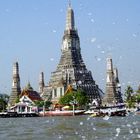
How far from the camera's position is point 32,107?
452 feet

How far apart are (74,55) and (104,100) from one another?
15.8 metres

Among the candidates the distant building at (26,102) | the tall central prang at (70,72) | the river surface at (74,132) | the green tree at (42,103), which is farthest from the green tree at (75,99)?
the river surface at (74,132)

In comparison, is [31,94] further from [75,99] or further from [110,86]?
[75,99]

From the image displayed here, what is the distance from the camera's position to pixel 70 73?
480 feet

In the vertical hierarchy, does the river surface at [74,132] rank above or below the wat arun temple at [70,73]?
below

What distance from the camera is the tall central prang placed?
14438 cm

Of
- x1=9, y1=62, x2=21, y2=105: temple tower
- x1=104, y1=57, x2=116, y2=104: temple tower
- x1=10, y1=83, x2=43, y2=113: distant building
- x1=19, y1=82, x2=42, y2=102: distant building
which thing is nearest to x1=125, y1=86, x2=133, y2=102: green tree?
x1=104, y1=57, x2=116, y2=104: temple tower

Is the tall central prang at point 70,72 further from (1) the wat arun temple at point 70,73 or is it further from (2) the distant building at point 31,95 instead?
(2) the distant building at point 31,95

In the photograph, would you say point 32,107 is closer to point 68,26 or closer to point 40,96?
point 40,96

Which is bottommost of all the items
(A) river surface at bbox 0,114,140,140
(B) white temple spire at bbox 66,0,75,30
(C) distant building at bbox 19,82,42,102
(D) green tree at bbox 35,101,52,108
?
(A) river surface at bbox 0,114,140,140

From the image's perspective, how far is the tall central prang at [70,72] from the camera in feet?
474

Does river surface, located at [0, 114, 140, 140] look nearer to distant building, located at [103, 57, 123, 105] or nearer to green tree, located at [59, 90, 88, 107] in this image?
green tree, located at [59, 90, 88, 107]

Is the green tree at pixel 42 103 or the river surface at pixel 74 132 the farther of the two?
the green tree at pixel 42 103

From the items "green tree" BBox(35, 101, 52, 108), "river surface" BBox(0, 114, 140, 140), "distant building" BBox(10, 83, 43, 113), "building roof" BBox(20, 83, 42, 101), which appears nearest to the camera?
"river surface" BBox(0, 114, 140, 140)
